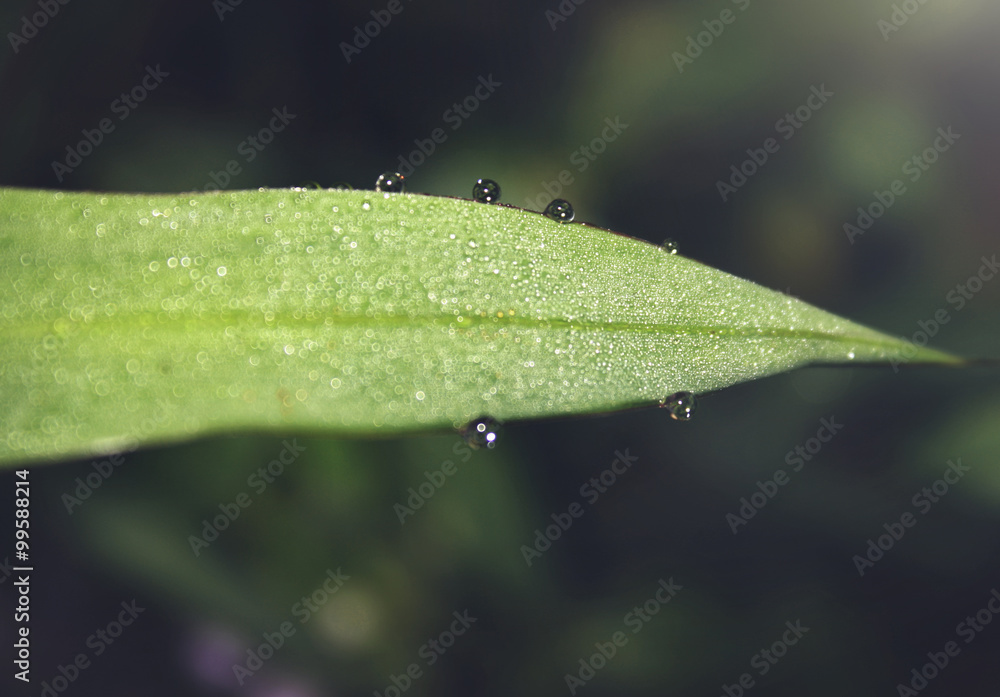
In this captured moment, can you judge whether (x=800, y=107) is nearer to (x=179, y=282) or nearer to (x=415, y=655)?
(x=179, y=282)

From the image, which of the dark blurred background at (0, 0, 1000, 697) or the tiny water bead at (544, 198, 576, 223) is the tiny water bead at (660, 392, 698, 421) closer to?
the tiny water bead at (544, 198, 576, 223)

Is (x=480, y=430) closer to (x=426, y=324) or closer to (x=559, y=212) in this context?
(x=426, y=324)

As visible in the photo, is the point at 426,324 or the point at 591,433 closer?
the point at 426,324

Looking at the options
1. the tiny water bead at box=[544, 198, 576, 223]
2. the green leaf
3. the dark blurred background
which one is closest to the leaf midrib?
the green leaf

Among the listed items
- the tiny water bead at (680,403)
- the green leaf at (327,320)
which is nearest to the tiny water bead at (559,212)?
the green leaf at (327,320)

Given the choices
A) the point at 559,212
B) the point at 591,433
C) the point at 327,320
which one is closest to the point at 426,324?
the point at 327,320
